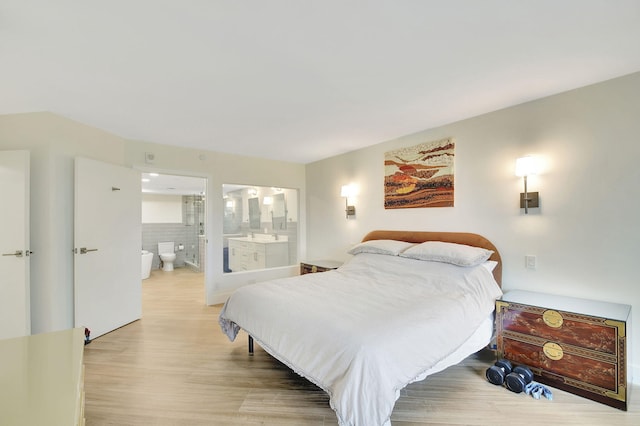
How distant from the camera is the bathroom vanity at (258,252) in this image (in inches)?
201

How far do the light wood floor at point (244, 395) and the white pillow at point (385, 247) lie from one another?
1224 mm

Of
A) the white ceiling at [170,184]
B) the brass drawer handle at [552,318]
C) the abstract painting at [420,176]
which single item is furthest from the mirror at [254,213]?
the brass drawer handle at [552,318]

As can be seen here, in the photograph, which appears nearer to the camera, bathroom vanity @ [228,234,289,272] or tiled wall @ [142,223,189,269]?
bathroom vanity @ [228,234,289,272]

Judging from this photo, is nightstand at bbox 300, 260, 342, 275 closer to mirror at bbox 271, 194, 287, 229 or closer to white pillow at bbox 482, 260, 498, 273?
mirror at bbox 271, 194, 287, 229

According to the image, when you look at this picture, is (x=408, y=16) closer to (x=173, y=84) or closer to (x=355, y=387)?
(x=173, y=84)

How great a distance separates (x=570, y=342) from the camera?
6.88 feet

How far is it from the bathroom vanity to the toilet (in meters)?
2.85

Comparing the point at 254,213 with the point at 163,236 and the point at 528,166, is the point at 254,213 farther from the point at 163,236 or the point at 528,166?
the point at 528,166

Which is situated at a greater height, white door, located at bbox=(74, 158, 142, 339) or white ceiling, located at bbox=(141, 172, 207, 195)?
white ceiling, located at bbox=(141, 172, 207, 195)

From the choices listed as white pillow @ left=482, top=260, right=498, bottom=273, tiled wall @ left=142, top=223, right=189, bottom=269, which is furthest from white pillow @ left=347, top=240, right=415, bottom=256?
tiled wall @ left=142, top=223, right=189, bottom=269

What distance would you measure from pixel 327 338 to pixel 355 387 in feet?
1.04

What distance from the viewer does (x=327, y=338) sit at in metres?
1.76

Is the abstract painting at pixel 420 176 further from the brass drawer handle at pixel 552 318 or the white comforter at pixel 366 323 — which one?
the brass drawer handle at pixel 552 318

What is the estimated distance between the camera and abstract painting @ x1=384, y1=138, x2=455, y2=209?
334cm
